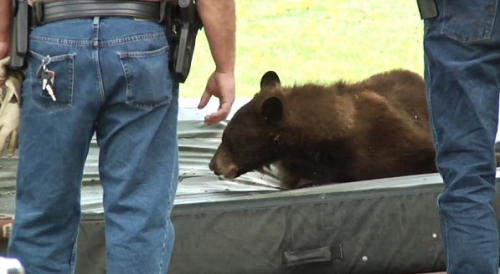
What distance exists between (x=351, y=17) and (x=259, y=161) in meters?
7.85

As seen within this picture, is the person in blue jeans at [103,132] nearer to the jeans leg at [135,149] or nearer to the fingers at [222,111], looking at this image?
the jeans leg at [135,149]

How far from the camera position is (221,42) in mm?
3205

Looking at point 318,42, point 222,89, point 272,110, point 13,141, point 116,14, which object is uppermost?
point 116,14

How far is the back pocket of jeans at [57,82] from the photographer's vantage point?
297cm

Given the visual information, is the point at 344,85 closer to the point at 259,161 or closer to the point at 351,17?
the point at 259,161

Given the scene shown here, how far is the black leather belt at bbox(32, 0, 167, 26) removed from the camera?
9.84 feet

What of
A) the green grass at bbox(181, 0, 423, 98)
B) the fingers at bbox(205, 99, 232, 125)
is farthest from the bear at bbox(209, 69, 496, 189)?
the green grass at bbox(181, 0, 423, 98)

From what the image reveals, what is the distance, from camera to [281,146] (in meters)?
5.38

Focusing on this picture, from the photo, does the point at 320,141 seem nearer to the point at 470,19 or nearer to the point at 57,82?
the point at 470,19

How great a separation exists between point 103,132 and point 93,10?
0.37 meters

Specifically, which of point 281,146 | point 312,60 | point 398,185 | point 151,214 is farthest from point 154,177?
point 312,60

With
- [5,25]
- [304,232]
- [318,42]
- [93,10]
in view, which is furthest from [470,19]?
[318,42]

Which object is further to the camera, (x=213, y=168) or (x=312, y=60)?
(x=312, y=60)

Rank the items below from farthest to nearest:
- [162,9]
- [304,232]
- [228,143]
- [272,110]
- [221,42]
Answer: [228,143] → [272,110] → [304,232] → [221,42] → [162,9]
